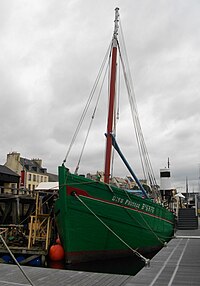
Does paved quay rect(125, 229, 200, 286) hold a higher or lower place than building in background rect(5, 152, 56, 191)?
lower

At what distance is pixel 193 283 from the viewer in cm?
558

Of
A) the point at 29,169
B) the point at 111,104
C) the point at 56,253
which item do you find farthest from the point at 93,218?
the point at 29,169

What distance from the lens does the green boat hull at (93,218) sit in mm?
10344

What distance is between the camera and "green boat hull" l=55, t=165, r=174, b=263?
1034 centimetres

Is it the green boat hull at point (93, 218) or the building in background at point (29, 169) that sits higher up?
the building in background at point (29, 169)

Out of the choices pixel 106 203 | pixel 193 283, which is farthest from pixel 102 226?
pixel 193 283

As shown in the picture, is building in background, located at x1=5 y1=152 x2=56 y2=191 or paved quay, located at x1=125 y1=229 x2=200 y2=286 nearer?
paved quay, located at x1=125 y1=229 x2=200 y2=286

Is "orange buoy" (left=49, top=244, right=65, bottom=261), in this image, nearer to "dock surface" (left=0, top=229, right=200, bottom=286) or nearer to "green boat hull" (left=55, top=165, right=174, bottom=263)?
"green boat hull" (left=55, top=165, right=174, bottom=263)

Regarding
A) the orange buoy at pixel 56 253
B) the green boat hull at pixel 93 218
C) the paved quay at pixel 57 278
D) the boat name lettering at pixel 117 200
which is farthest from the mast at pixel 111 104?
the paved quay at pixel 57 278

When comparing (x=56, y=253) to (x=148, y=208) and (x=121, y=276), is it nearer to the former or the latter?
(x=148, y=208)

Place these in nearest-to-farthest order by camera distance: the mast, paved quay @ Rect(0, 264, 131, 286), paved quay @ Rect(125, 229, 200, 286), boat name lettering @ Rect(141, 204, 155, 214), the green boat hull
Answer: paved quay @ Rect(125, 229, 200, 286) → paved quay @ Rect(0, 264, 131, 286) → the green boat hull → the mast → boat name lettering @ Rect(141, 204, 155, 214)

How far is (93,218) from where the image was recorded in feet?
34.9

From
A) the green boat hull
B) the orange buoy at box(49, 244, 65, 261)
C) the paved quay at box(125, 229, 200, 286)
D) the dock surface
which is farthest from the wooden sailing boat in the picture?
the dock surface

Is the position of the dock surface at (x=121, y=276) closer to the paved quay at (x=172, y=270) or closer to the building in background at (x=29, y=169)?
the paved quay at (x=172, y=270)
